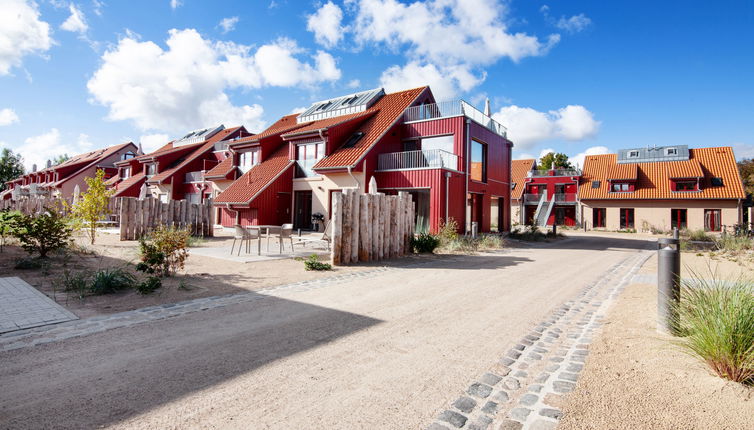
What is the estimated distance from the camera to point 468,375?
10.9ft

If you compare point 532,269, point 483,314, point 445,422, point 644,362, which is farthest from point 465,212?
point 445,422

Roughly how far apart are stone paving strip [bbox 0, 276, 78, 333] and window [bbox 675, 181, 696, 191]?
38.3 m

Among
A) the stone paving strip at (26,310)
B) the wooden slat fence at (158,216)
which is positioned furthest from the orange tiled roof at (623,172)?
the stone paving strip at (26,310)

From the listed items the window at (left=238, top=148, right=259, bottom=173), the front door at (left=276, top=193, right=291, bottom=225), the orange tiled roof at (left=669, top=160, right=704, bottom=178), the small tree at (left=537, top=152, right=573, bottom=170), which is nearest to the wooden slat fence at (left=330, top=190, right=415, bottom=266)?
the front door at (left=276, top=193, right=291, bottom=225)

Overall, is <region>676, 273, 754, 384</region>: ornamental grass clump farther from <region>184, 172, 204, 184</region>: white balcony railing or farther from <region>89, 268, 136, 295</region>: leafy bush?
<region>184, 172, 204, 184</region>: white balcony railing

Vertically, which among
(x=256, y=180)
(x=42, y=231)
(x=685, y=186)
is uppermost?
(x=685, y=186)

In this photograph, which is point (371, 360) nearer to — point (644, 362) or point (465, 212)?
point (644, 362)

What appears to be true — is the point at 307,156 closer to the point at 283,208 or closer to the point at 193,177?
the point at 283,208

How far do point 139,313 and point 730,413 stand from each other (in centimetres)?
594

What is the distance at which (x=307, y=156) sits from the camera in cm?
2092

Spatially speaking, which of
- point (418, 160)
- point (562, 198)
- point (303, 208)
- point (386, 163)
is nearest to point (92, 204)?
point (303, 208)

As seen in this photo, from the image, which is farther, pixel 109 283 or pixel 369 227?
pixel 369 227

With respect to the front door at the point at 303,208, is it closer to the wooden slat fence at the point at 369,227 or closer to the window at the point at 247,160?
the window at the point at 247,160

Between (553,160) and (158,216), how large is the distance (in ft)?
145
